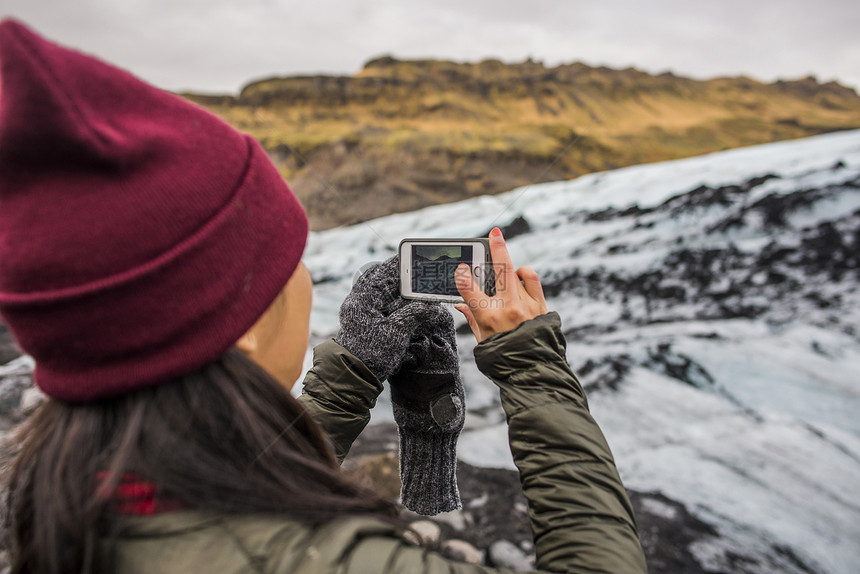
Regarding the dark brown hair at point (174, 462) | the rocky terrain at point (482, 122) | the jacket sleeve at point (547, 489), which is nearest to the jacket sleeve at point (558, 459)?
the jacket sleeve at point (547, 489)

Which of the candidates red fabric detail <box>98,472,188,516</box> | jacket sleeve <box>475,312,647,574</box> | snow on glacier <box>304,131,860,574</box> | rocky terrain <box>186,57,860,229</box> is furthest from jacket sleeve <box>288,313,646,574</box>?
rocky terrain <box>186,57,860,229</box>

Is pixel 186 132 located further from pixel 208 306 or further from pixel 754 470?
pixel 754 470

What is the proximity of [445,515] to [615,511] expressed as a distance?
993 millimetres

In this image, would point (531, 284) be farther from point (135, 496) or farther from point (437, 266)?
point (135, 496)

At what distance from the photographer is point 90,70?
1.51 feet

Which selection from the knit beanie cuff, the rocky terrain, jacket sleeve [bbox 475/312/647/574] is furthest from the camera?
the rocky terrain

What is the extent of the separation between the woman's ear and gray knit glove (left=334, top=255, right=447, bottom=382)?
1.10 feet

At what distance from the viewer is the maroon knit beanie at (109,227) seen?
1.41 feet

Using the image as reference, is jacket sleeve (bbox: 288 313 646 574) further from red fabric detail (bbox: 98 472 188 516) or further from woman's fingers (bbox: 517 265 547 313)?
red fabric detail (bbox: 98 472 188 516)

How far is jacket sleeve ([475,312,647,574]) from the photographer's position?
545 millimetres

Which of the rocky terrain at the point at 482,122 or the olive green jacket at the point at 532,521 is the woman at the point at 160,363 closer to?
the olive green jacket at the point at 532,521

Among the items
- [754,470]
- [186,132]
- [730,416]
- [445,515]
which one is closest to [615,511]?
[186,132]

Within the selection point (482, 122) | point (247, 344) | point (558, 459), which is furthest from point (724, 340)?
point (482, 122)

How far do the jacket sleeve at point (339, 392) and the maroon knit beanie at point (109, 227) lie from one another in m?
0.39
